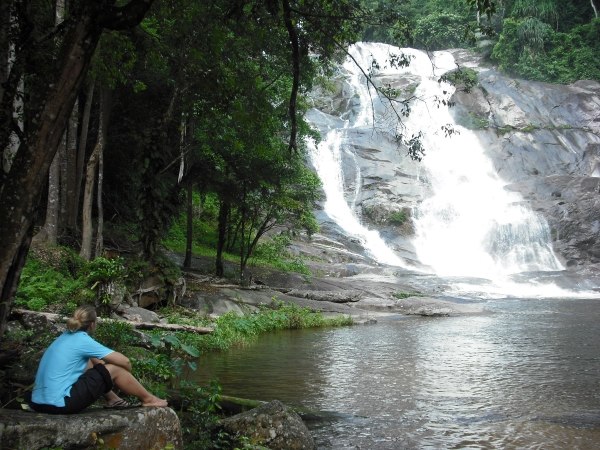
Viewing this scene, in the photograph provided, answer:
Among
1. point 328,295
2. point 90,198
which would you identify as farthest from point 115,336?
point 328,295

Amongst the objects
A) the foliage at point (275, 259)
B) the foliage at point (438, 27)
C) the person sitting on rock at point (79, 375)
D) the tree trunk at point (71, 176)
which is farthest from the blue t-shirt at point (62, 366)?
the foliage at point (438, 27)

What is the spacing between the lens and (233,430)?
172 inches

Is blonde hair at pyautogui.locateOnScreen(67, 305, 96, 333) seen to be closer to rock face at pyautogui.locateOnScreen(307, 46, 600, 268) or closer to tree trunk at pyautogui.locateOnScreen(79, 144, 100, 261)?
tree trunk at pyautogui.locateOnScreen(79, 144, 100, 261)

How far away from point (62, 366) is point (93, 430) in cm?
57

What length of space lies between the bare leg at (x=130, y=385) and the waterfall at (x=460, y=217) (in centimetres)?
2507

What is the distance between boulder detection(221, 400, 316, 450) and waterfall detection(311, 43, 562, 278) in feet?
80.4

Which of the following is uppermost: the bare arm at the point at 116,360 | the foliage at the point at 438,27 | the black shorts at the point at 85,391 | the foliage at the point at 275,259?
the foliage at the point at 438,27

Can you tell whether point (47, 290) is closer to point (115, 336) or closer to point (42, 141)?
point (115, 336)

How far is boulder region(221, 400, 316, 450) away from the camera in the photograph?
428cm

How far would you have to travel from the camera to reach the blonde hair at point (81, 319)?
3.84m

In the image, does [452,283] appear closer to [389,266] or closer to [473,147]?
[389,266]

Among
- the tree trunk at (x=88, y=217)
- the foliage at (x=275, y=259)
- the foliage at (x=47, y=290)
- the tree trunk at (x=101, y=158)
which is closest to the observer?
the foliage at (x=47, y=290)

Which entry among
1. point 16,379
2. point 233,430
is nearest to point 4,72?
point 16,379

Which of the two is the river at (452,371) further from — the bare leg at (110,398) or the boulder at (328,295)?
the boulder at (328,295)
